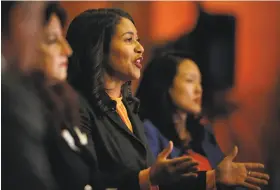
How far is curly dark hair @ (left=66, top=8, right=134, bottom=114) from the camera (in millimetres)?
1376

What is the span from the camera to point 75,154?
4.38ft

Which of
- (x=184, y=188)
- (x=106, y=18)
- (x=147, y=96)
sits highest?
(x=106, y=18)

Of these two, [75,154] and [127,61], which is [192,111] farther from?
[75,154]

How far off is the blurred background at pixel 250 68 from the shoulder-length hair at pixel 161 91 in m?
0.06

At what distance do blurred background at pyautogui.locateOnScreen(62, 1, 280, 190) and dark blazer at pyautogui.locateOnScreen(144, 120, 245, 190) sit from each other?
0.03 metres

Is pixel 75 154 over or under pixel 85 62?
under

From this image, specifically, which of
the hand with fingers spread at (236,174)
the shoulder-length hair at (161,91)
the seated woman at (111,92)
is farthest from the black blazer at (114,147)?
the hand with fingers spread at (236,174)

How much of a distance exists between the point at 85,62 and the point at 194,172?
45cm

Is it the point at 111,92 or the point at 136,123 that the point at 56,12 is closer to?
the point at 111,92

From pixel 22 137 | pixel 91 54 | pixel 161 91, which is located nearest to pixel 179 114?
pixel 161 91

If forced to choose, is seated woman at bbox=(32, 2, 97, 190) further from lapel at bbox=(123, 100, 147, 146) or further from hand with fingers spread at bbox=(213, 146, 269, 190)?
hand with fingers spread at bbox=(213, 146, 269, 190)

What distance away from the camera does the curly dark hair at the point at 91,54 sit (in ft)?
4.51

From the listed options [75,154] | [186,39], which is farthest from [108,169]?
[186,39]

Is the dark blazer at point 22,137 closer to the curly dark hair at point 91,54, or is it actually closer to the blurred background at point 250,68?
the curly dark hair at point 91,54
